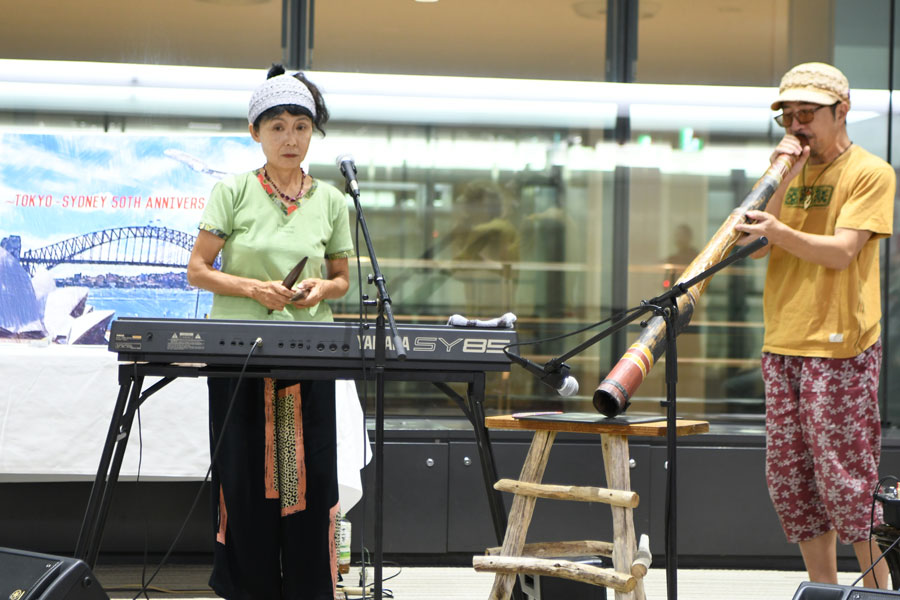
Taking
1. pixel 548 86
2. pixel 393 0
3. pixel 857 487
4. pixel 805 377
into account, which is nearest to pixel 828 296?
pixel 805 377

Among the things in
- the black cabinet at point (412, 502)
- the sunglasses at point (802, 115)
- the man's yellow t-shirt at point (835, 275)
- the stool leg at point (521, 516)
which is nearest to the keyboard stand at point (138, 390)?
the stool leg at point (521, 516)

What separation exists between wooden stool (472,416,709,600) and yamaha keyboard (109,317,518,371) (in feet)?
0.59

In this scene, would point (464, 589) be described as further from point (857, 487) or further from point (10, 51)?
point (10, 51)

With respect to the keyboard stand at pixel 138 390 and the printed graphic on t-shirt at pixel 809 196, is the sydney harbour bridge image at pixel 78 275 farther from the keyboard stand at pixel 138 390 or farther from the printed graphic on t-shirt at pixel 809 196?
the printed graphic on t-shirt at pixel 809 196

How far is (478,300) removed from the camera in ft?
13.8

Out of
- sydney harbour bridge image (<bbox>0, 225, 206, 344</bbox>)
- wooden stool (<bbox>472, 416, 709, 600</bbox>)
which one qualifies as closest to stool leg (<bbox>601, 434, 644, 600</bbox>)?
wooden stool (<bbox>472, 416, 709, 600</bbox>)

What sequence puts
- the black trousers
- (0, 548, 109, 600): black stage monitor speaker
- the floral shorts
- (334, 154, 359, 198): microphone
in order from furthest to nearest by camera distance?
the floral shorts
the black trousers
(334, 154, 359, 198): microphone
(0, 548, 109, 600): black stage monitor speaker

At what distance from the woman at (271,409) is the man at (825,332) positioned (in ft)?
3.91

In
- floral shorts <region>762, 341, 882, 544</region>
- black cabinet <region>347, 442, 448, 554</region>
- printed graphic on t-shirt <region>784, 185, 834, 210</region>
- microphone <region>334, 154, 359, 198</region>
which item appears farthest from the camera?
black cabinet <region>347, 442, 448, 554</region>

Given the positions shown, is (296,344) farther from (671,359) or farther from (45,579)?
(671,359)

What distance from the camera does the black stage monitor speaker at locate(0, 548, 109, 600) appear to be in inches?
72.1

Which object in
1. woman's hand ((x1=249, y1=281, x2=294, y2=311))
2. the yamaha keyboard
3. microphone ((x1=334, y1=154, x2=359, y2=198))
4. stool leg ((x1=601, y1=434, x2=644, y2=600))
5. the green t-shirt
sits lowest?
stool leg ((x1=601, y1=434, x2=644, y2=600))

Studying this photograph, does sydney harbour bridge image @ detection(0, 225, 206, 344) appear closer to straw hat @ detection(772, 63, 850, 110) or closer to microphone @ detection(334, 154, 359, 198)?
microphone @ detection(334, 154, 359, 198)

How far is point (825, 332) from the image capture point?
270cm
